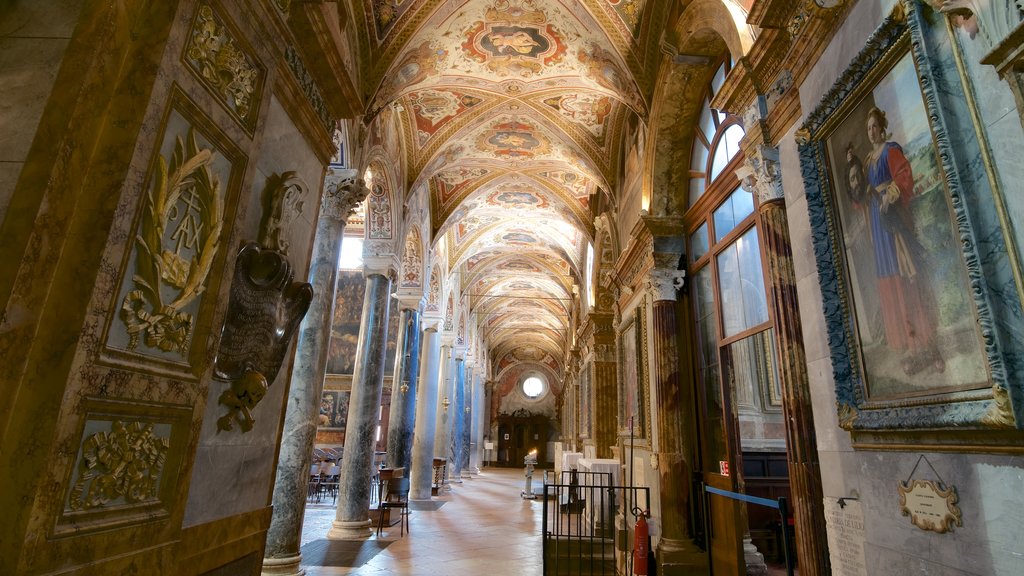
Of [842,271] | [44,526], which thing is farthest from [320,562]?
[842,271]

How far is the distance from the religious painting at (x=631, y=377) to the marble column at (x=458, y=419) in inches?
442

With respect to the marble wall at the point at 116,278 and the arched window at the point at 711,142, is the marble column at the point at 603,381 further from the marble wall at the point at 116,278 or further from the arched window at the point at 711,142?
the marble wall at the point at 116,278

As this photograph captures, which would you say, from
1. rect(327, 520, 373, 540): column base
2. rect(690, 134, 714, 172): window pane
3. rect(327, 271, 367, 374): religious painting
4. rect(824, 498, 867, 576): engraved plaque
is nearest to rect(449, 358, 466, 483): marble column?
rect(327, 271, 367, 374): religious painting

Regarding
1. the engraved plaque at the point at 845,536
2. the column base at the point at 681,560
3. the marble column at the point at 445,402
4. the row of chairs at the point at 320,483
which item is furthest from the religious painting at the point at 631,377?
the marble column at the point at 445,402

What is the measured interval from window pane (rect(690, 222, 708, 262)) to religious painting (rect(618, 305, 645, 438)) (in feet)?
4.27

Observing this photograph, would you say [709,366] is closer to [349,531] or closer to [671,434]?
[671,434]

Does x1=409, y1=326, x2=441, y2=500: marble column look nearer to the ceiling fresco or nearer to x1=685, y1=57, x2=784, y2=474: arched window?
the ceiling fresco

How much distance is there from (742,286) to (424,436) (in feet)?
31.7

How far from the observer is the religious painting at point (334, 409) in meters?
19.7

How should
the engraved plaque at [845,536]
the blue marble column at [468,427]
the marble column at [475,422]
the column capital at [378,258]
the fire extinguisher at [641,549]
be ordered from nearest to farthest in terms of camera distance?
the engraved plaque at [845,536] < the fire extinguisher at [641,549] < the column capital at [378,258] < the blue marble column at [468,427] < the marble column at [475,422]

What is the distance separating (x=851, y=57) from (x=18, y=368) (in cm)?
405

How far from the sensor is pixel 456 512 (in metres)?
11.2

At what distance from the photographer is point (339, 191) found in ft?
21.5

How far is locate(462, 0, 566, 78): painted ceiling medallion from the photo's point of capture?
7.23 metres
